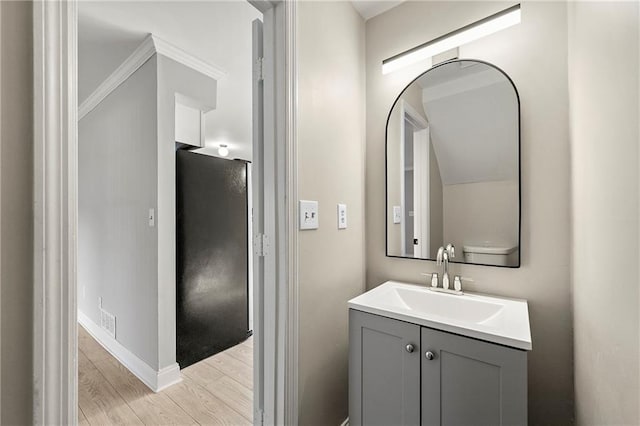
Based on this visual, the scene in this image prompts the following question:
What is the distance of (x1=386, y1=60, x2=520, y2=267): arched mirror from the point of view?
1388 mm

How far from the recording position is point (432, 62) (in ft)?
5.21

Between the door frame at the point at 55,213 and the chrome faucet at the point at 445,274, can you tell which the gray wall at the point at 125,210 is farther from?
the chrome faucet at the point at 445,274

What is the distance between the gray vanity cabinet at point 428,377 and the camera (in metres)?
0.95

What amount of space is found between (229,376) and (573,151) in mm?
2533

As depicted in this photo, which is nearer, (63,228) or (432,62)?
Answer: (63,228)

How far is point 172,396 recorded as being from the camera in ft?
6.38

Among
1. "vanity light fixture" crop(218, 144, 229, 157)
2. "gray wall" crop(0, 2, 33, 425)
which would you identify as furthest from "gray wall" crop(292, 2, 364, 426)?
"vanity light fixture" crop(218, 144, 229, 157)

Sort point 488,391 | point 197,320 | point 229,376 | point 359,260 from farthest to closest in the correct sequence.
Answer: point 197,320 < point 229,376 < point 359,260 < point 488,391

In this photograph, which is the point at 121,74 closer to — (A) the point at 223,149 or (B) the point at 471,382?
(A) the point at 223,149

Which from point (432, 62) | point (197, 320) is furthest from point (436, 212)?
point (197, 320)

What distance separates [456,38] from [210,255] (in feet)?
7.68

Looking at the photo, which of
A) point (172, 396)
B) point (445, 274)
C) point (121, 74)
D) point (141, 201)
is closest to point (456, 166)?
point (445, 274)

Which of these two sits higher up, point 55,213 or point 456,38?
point 456,38

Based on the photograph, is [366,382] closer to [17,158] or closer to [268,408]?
[268,408]
